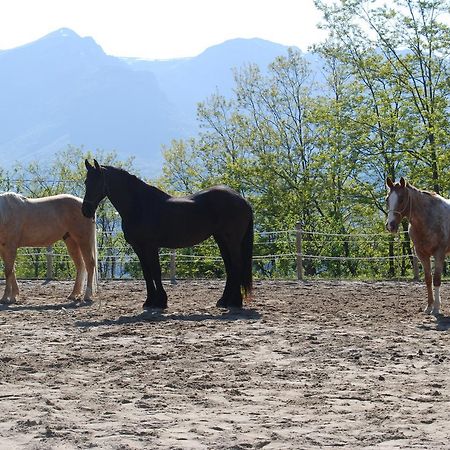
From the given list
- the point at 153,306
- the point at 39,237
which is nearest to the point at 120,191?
the point at 153,306

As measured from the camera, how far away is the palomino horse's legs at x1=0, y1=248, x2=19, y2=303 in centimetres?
1136

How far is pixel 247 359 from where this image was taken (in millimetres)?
6578

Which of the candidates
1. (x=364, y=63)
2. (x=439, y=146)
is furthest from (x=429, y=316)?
(x=364, y=63)

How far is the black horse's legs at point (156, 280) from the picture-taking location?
1026 centimetres

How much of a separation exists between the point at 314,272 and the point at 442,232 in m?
19.2

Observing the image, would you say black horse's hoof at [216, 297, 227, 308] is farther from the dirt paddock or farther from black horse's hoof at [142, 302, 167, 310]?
black horse's hoof at [142, 302, 167, 310]

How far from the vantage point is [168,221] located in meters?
10.3

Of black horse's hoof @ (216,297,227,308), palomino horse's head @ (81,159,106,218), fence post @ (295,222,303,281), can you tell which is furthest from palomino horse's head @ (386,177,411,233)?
fence post @ (295,222,303,281)

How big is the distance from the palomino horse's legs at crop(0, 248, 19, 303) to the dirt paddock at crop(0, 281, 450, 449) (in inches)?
40.5

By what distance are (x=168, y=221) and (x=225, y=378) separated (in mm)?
4696

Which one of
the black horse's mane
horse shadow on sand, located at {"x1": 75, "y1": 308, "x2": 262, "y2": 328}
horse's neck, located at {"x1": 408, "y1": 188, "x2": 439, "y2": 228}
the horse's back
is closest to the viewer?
horse shadow on sand, located at {"x1": 75, "y1": 308, "x2": 262, "y2": 328}

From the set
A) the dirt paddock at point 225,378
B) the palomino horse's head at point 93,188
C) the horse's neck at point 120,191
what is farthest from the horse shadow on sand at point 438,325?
the palomino horse's head at point 93,188

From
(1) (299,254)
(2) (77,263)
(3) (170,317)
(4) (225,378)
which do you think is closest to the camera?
(4) (225,378)

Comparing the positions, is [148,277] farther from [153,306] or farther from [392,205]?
[392,205]
